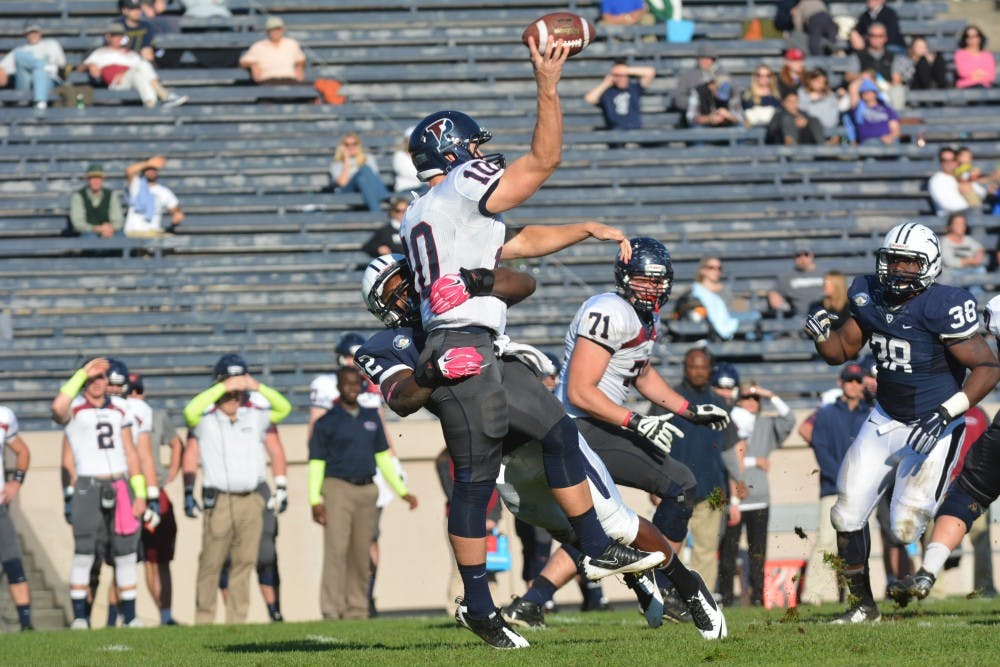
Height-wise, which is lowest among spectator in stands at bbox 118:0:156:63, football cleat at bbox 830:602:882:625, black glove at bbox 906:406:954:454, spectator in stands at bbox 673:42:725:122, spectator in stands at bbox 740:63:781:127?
football cleat at bbox 830:602:882:625

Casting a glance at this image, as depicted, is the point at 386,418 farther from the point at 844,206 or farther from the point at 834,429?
the point at 844,206

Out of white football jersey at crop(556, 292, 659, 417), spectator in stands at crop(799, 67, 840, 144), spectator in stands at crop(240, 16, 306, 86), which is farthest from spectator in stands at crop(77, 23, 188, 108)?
white football jersey at crop(556, 292, 659, 417)

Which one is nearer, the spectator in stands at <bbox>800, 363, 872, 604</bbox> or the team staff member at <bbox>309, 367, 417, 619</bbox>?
the spectator in stands at <bbox>800, 363, 872, 604</bbox>

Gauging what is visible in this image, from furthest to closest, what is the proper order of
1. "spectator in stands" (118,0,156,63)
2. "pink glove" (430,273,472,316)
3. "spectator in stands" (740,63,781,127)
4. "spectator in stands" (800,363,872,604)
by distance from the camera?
1. "spectator in stands" (740,63,781,127)
2. "spectator in stands" (118,0,156,63)
3. "spectator in stands" (800,363,872,604)
4. "pink glove" (430,273,472,316)

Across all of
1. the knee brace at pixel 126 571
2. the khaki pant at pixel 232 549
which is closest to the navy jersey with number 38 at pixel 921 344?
the khaki pant at pixel 232 549

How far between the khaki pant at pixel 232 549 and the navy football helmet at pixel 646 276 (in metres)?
4.61

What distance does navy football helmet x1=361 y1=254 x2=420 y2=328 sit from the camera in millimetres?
6723

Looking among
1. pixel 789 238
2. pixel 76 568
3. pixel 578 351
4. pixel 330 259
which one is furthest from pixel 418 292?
pixel 789 238

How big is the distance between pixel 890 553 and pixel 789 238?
4.54 metres

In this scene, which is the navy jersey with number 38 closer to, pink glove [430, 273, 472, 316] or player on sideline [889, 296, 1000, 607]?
player on sideline [889, 296, 1000, 607]

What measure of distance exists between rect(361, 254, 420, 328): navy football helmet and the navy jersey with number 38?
2.37 m

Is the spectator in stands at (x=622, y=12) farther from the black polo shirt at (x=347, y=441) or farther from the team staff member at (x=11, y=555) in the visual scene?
the team staff member at (x=11, y=555)

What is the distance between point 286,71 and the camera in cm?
1691

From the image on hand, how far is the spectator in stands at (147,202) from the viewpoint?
15203 millimetres
